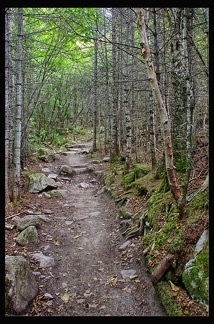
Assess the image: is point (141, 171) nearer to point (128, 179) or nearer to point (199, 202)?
point (128, 179)

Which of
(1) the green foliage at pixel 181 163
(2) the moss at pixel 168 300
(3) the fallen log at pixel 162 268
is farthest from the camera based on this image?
(1) the green foliage at pixel 181 163

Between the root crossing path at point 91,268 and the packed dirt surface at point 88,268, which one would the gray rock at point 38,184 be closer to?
the packed dirt surface at point 88,268

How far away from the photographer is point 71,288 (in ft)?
13.3

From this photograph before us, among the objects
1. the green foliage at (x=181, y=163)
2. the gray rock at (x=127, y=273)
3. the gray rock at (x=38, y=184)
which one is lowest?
the gray rock at (x=127, y=273)

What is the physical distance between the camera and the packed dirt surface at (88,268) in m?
3.56

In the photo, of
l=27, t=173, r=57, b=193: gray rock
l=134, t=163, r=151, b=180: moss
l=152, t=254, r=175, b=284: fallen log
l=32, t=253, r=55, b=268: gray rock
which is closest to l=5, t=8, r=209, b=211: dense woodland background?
l=134, t=163, r=151, b=180: moss

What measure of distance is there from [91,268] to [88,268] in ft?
0.19

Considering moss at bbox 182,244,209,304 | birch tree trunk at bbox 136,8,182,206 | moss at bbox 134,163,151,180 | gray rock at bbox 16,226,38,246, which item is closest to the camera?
moss at bbox 182,244,209,304

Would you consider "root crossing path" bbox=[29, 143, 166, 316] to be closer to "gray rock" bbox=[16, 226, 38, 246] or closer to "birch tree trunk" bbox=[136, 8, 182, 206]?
"gray rock" bbox=[16, 226, 38, 246]

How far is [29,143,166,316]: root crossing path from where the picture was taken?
3.58 m

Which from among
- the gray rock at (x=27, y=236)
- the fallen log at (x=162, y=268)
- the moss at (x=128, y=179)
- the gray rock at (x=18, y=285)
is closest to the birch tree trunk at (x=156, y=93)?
the fallen log at (x=162, y=268)

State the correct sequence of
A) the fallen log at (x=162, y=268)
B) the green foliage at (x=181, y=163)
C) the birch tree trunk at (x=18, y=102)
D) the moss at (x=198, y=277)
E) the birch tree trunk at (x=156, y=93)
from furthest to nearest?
the birch tree trunk at (x=18, y=102), the green foliage at (x=181, y=163), the birch tree trunk at (x=156, y=93), the fallen log at (x=162, y=268), the moss at (x=198, y=277)

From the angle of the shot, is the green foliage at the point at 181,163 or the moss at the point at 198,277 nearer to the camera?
the moss at the point at 198,277
